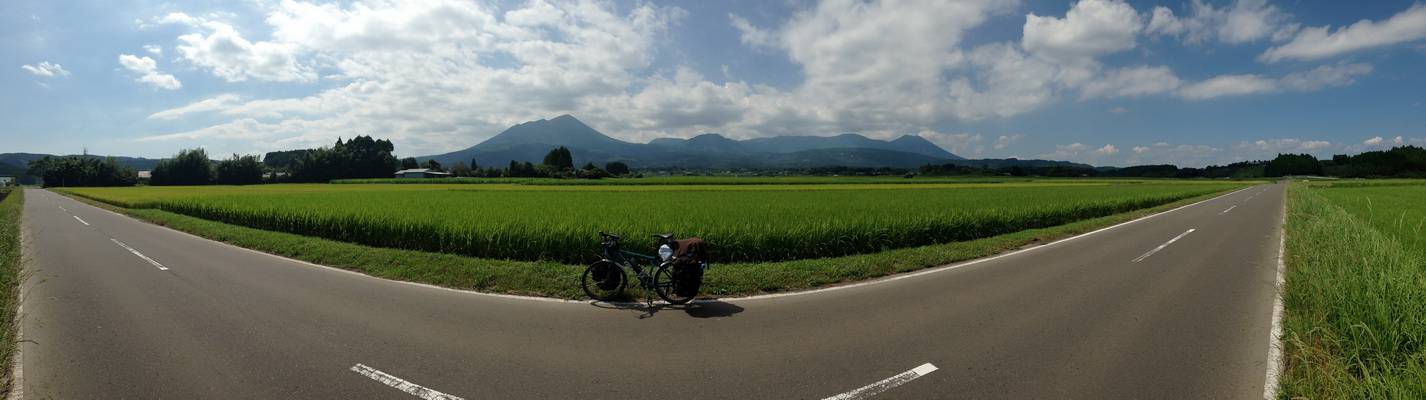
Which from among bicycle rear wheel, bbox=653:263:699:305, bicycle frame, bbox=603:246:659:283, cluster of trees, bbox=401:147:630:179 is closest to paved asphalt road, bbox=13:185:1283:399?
bicycle rear wheel, bbox=653:263:699:305

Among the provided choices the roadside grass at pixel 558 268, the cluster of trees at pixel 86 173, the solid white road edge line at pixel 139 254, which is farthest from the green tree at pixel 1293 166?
the cluster of trees at pixel 86 173

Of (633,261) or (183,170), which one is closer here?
(633,261)

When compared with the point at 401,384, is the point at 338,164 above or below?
above

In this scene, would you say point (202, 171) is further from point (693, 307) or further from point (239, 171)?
point (693, 307)

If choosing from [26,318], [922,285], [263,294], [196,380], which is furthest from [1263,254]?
[26,318]

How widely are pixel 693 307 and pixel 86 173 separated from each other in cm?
11279

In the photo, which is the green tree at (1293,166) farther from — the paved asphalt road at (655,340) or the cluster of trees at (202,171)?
the cluster of trees at (202,171)

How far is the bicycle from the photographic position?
6293 millimetres

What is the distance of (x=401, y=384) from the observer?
3.97 m

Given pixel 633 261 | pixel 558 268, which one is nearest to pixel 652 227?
pixel 558 268

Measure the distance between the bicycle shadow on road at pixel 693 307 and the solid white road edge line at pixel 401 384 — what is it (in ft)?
8.27

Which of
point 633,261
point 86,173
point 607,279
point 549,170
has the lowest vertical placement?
point 607,279

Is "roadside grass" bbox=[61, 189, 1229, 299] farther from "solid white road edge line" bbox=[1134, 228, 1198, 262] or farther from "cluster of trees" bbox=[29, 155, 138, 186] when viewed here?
"cluster of trees" bbox=[29, 155, 138, 186]

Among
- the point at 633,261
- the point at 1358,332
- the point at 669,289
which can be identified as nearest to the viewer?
the point at 1358,332
